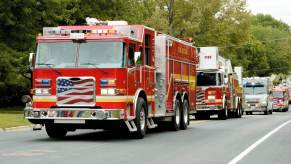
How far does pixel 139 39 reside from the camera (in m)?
19.0

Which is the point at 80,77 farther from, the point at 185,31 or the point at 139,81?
the point at 185,31

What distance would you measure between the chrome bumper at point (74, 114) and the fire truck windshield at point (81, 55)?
3.94 feet

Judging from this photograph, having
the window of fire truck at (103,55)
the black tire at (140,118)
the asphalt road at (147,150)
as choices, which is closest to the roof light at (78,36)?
the window of fire truck at (103,55)

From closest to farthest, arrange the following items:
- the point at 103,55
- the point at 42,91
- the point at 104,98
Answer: the point at 104,98, the point at 103,55, the point at 42,91

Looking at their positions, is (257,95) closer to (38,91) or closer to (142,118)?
(142,118)

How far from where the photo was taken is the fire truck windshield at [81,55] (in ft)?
57.9

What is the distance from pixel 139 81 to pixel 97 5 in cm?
3286

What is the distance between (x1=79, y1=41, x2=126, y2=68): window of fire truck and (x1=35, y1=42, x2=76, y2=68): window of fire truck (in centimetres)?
31

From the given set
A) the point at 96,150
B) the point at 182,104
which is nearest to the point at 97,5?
the point at 182,104

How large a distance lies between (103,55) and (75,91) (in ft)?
4.00

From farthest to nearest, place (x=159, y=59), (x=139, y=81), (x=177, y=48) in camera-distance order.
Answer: (x=177, y=48)
(x=159, y=59)
(x=139, y=81)

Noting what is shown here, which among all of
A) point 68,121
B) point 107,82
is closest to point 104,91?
point 107,82

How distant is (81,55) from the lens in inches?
702

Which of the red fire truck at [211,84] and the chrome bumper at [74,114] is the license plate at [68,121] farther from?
the red fire truck at [211,84]
